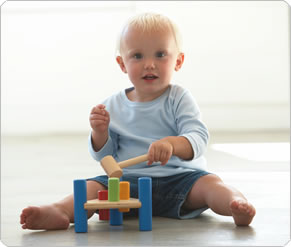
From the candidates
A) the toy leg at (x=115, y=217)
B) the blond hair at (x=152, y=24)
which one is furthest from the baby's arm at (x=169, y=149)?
the blond hair at (x=152, y=24)

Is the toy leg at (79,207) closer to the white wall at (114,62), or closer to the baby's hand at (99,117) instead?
the baby's hand at (99,117)

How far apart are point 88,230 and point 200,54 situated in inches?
97.4

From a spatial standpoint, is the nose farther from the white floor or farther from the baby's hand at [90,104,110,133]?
the white floor

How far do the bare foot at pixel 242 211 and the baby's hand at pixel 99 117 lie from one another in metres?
0.34

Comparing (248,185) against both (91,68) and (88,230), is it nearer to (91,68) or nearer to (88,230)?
(88,230)

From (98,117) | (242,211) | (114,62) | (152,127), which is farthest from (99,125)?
(114,62)

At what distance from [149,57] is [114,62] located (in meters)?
2.26

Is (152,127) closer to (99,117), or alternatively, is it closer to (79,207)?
(99,117)

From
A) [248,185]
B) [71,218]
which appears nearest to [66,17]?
[248,185]

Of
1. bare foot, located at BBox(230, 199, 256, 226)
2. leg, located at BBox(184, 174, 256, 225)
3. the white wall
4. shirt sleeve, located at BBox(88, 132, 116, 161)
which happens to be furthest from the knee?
the white wall

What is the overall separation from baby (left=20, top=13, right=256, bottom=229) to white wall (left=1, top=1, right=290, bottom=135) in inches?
83.0

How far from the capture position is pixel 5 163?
224 cm

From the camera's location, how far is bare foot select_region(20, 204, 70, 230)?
1.06 m

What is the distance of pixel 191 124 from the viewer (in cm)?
123
